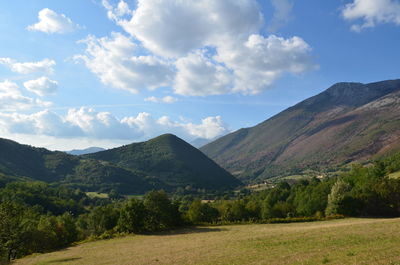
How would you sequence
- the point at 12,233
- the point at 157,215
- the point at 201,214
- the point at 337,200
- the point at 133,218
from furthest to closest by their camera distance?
1. the point at 201,214
2. the point at 337,200
3. the point at 157,215
4. the point at 133,218
5. the point at 12,233

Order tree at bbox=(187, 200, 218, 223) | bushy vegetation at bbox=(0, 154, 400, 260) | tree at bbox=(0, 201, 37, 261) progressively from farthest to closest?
tree at bbox=(187, 200, 218, 223), bushy vegetation at bbox=(0, 154, 400, 260), tree at bbox=(0, 201, 37, 261)

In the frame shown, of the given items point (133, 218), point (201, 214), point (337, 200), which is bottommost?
Answer: point (201, 214)

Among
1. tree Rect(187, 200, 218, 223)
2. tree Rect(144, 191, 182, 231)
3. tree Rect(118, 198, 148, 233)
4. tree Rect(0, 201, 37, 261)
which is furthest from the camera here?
tree Rect(187, 200, 218, 223)

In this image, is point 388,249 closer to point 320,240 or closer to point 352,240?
point 352,240

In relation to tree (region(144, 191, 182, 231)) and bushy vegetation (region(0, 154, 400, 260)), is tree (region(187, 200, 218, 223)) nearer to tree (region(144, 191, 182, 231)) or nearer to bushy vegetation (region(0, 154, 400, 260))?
bushy vegetation (region(0, 154, 400, 260))

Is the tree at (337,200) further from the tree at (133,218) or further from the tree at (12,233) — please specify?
the tree at (12,233)

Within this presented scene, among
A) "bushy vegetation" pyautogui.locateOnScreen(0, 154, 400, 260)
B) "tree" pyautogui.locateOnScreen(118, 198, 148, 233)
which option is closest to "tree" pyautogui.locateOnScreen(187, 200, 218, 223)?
"bushy vegetation" pyautogui.locateOnScreen(0, 154, 400, 260)

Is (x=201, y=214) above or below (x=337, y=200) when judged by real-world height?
below

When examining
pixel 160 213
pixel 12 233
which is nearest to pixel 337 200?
pixel 160 213

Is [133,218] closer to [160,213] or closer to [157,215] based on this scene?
[157,215]

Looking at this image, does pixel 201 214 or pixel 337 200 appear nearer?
pixel 337 200

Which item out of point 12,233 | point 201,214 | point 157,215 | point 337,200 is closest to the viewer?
point 12,233

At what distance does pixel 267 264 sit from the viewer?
24469 millimetres

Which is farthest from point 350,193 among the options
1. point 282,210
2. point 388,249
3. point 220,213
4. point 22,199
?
point 22,199
